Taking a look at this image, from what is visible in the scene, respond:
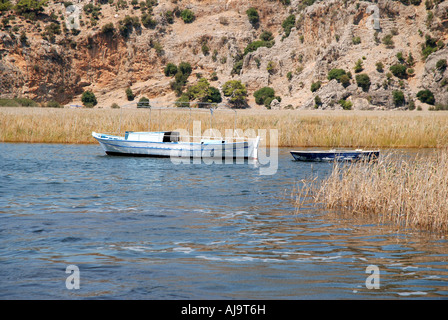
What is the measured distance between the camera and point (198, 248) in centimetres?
1108

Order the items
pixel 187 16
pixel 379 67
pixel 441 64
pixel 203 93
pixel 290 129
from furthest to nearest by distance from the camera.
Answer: pixel 187 16, pixel 203 93, pixel 379 67, pixel 441 64, pixel 290 129

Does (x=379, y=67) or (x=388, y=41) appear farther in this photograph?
(x=388, y=41)

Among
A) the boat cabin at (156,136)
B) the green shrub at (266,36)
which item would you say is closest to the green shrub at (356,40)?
the green shrub at (266,36)

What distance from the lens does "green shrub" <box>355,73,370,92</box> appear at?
98.6 meters

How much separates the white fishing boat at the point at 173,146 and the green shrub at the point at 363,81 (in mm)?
71625

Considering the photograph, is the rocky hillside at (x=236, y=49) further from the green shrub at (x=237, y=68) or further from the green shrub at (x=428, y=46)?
the green shrub at (x=237, y=68)

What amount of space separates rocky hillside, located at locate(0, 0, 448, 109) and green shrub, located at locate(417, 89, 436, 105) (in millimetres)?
183

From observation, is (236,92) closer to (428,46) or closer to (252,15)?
(252,15)

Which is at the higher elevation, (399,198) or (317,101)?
(317,101)

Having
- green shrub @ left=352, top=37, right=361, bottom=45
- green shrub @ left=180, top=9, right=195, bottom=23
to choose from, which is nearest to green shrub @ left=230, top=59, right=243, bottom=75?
green shrub @ left=180, top=9, right=195, bottom=23

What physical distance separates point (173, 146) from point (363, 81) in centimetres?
7380

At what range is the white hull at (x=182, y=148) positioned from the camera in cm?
3108

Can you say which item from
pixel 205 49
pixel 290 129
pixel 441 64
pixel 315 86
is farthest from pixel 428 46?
pixel 290 129
